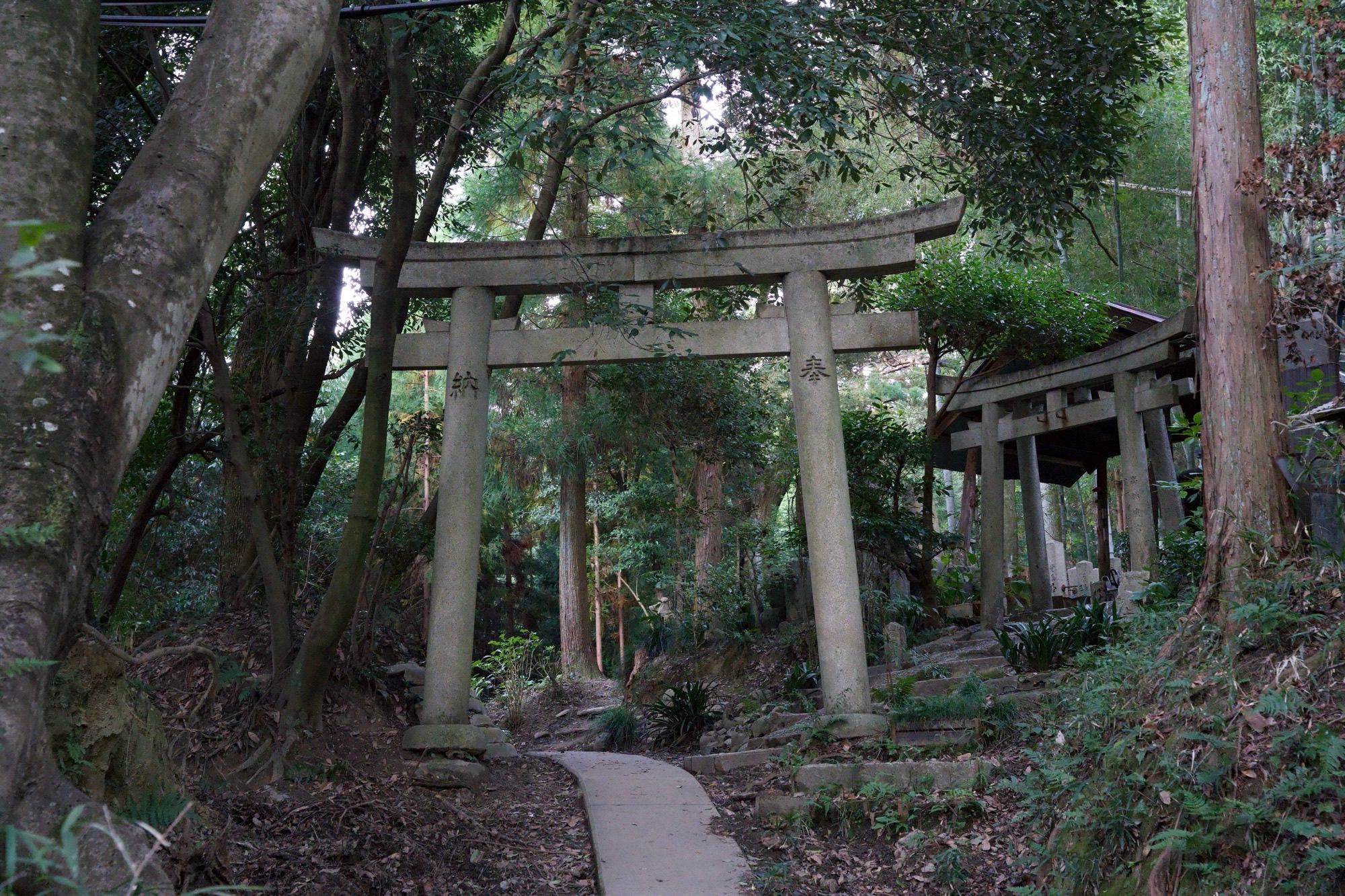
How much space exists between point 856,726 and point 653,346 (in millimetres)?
3207

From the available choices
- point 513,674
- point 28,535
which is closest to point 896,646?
point 513,674

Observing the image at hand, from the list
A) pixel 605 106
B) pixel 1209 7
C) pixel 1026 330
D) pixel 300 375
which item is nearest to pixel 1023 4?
pixel 1209 7

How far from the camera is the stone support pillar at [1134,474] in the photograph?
11.1m

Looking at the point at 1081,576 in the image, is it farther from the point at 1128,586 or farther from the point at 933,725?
the point at 933,725

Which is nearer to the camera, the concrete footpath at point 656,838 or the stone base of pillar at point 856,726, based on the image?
A: the concrete footpath at point 656,838

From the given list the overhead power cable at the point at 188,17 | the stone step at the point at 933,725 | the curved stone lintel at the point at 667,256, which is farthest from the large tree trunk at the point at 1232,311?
the overhead power cable at the point at 188,17

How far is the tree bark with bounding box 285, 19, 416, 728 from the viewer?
6.24 meters

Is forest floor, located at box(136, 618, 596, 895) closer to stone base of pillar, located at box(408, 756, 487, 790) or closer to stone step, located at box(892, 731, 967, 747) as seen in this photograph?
stone base of pillar, located at box(408, 756, 487, 790)

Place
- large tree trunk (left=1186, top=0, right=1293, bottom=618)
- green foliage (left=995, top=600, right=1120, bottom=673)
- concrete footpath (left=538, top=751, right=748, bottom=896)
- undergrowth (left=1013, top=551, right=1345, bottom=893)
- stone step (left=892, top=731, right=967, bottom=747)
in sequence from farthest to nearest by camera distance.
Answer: green foliage (left=995, top=600, right=1120, bottom=673)
stone step (left=892, top=731, right=967, bottom=747)
concrete footpath (left=538, top=751, right=748, bottom=896)
large tree trunk (left=1186, top=0, right=1293, bottom=618)
undergrowth (left=1013, top=551, right=1345, bottom=893)

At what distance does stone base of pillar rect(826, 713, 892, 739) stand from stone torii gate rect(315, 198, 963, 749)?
12.0 inches

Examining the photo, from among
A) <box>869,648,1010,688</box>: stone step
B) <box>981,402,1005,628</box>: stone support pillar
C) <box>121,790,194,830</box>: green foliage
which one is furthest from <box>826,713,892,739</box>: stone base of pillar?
<box>981,402,1005,628</box>: stone support pillar

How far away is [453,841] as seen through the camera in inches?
224

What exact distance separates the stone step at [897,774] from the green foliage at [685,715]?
159 inches

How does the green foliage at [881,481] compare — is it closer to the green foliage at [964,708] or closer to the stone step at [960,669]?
the stone step at [960,669]
